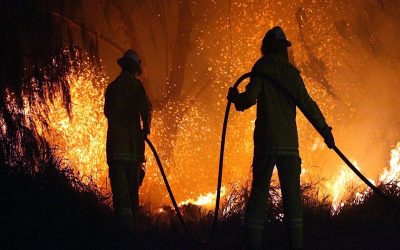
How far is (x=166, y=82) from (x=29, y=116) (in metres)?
2.92

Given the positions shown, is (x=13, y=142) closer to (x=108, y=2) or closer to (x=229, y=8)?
(x=108, y=2)

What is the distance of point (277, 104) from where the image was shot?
4156mm

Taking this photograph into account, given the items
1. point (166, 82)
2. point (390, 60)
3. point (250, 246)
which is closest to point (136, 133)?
point (250, 246)

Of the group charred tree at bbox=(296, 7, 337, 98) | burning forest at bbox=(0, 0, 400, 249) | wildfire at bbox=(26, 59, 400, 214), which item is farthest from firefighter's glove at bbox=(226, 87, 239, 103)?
charred tree at bbox=(296, 7, 337, 98)

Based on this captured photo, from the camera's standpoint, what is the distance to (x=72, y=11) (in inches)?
264

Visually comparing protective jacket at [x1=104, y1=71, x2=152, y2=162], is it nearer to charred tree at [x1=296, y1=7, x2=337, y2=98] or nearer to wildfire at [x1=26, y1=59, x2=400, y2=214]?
wildfire at [x1=26, y1=59, x2=400, y2=214]

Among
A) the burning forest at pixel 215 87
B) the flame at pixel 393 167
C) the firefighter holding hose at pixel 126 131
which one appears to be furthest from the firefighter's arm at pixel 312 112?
the flame at pixel 393 167

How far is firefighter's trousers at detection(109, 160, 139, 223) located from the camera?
525 cm

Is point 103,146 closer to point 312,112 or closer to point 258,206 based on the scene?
point 258,206

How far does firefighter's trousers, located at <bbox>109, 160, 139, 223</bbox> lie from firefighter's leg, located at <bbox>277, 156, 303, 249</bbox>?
1.97 m

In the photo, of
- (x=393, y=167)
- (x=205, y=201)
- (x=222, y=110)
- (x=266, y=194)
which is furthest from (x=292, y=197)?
(x=393, y=167)

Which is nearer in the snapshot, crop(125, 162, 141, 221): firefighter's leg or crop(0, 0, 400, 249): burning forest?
crop(125, 162, 141, 221): firefighter's leg

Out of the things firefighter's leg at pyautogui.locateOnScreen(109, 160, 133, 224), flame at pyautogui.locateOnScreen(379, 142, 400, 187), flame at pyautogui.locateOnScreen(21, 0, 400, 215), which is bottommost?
firefighter's leg at pyautogui.locateOnScreen(109, 160, 133, 224)

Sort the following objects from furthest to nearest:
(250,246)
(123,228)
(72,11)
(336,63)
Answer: (336,63) < (72,11) < (123,228) < (250,246)
